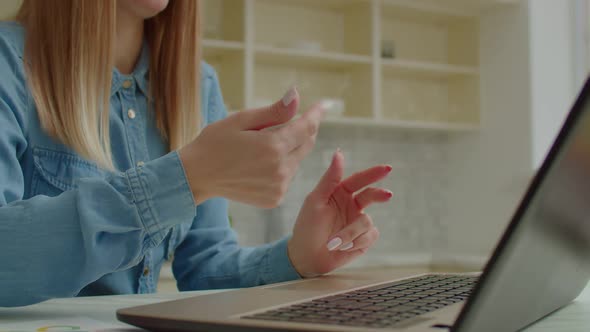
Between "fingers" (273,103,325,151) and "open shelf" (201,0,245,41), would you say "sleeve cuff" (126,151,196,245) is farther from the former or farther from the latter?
"open shelf" (201,0,245,41)

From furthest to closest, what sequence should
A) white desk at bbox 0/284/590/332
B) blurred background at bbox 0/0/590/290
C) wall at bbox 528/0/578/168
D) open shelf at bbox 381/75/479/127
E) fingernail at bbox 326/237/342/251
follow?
open shelf at bbox 381/75/479/127
wall at bbox 528/0/578/168
blurred background at bbox 0/0/590/290
fingernail at bbox 326/237/342/251
white desk at bbox 0/284/590/332

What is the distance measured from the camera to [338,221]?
1016mm

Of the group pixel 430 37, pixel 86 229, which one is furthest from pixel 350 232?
pixel 430 37

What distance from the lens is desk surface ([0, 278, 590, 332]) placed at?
0.60 meters

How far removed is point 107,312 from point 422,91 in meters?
3.31

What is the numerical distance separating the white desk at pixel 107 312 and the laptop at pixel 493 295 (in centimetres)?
2

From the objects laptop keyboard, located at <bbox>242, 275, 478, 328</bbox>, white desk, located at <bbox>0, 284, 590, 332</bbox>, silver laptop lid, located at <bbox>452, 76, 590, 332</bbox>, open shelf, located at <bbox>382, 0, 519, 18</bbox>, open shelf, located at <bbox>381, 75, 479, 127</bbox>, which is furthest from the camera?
open shelf, located at <bbox>381, 75, 479, 127</bbox>

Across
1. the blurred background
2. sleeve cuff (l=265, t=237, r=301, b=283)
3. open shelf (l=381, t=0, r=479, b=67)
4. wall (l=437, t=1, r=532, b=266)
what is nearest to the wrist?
sleeve cuff (l=265, t=237, r=301, b=283)

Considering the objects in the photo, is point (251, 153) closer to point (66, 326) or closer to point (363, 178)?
point (66, 326)

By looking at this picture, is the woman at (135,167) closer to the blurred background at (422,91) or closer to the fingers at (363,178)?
the fingers at (363,178)

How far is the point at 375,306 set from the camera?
54cm

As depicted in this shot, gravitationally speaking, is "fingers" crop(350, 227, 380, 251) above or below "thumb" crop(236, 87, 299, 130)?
below

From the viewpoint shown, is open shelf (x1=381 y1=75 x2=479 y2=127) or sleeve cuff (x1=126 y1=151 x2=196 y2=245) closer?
sleeve cuff (x1=126 y1=151 x2=196 y2=245)

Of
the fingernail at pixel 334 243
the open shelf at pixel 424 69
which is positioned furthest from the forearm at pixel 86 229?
the open shelf at pixel 424 69
